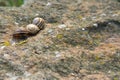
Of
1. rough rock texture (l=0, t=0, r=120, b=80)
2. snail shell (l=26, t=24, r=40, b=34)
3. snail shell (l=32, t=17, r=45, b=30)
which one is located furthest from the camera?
snail shell (l=32, t=17, r=45, b=30)

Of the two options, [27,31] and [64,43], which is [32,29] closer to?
[27,31]

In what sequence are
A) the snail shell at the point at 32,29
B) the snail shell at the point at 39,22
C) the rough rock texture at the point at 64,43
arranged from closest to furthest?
the rough rock texture at the point at 64,43 → the snail shell at the point at 32,29 → the snail shell at the point at 39,22

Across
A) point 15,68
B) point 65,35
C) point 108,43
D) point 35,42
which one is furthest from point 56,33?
point 15,68

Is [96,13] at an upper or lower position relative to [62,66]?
upper

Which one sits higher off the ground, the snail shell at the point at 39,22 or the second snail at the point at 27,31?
the snail shell at the point at 39,22

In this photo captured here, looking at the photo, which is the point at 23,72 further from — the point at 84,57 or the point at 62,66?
the point at 84,57

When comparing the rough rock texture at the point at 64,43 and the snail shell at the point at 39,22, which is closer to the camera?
the rough rock texture at the point at 64,43

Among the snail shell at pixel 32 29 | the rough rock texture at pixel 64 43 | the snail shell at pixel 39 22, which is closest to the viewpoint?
the rough rock texture at pixel 64 43

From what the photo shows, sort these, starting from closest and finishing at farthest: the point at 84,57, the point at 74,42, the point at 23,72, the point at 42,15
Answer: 1. the point at 23,72
2. the point at 84,57
3. the point at 74,42
4. the point at 42,15
